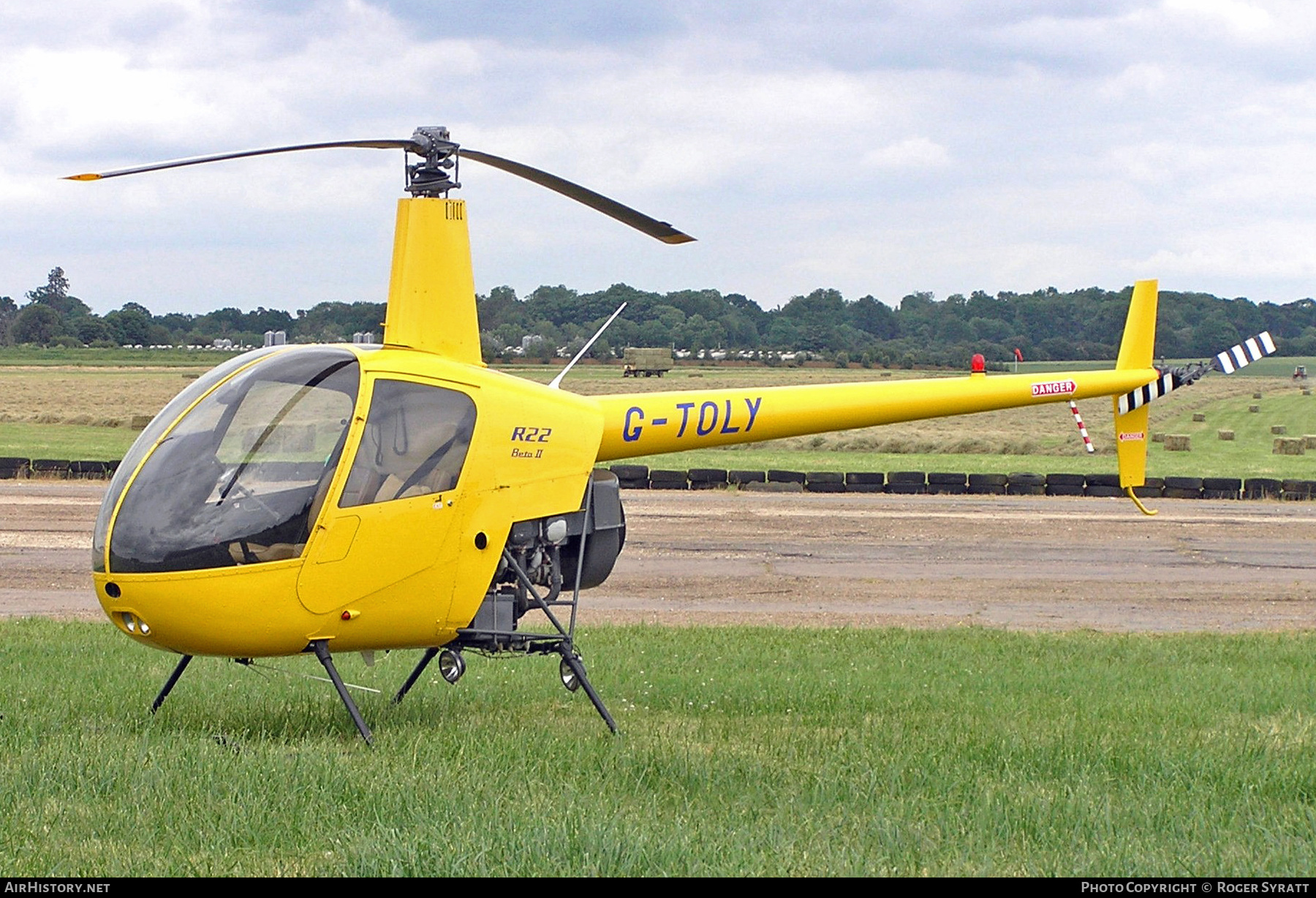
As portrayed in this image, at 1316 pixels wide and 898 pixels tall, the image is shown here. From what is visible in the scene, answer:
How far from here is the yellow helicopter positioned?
6.79 meters

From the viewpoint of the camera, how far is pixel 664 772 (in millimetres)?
6434

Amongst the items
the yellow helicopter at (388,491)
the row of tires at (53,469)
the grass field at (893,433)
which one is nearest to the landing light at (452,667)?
the yellow helicopter at (388,491)

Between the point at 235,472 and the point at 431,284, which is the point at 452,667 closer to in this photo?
the point at 235,472

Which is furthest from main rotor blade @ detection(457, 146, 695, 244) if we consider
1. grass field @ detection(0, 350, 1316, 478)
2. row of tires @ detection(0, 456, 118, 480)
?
row of tires @ detection(0, 456, 118, 480)

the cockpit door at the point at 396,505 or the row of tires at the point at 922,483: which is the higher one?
the cockpit door at the point at 396,505

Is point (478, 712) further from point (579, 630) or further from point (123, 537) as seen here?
point (579, 630)

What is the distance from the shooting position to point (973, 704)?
8.84m

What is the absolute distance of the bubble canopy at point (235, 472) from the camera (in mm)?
6730

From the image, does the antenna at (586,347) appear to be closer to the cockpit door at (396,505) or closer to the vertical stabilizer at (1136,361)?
the cockpit door at (396,505)

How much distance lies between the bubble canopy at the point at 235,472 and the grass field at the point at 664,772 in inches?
39.2

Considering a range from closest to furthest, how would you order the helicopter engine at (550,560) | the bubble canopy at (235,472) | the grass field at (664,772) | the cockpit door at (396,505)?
the grass field at (664,772), the bubble canopy at (235,472), the cockpit door at (396,505), the helicopter engine at (550,560)

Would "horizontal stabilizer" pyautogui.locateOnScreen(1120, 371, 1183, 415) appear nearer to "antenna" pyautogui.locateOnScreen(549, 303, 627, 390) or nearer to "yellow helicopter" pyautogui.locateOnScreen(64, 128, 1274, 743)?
"antenna" pyautogui.locateOnScreen(549, 303, 627, 390)

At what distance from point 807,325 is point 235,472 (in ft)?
202

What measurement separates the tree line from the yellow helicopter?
1.73 metres
